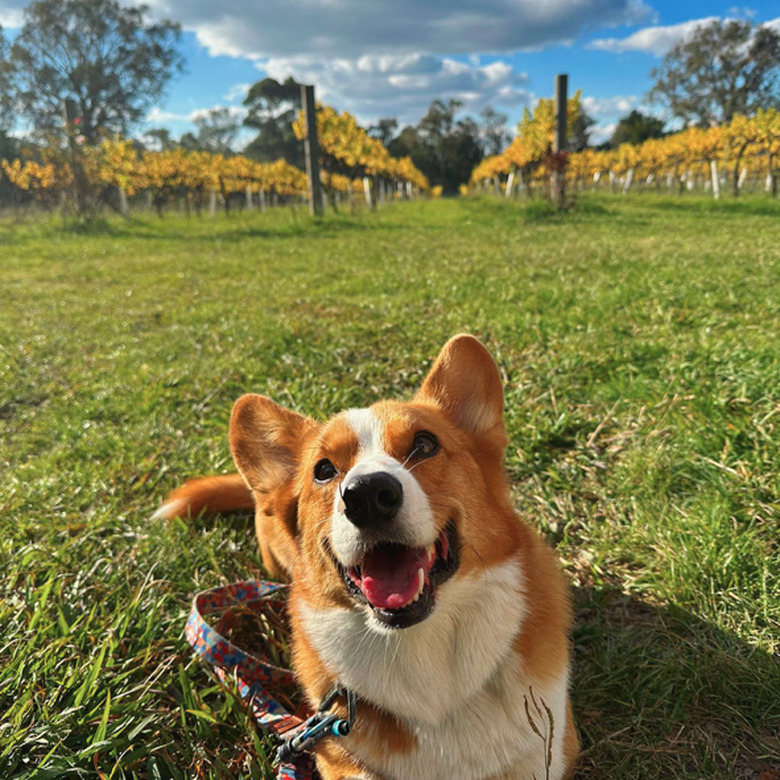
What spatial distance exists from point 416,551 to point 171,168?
30.2m

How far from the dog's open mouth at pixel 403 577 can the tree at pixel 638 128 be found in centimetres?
6356

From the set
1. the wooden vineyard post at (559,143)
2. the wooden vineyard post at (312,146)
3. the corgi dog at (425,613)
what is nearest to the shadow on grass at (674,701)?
the corgi dog at (425,613)

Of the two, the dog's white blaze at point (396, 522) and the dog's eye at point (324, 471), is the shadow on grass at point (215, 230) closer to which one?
the dog's eye at point (324, 471)

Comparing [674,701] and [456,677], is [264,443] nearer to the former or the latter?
[456,677]

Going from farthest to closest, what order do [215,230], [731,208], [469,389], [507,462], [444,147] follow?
[444,147], [215,230], [731,208], [507,462], [469,389]

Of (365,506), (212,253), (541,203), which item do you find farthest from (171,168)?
(365,506)

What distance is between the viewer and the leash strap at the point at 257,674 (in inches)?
60.6

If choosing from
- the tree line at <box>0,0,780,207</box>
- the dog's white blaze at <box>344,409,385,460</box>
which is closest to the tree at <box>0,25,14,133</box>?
the tree line at <box>0,0,780,207</box>

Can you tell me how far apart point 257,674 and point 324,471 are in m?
0.86

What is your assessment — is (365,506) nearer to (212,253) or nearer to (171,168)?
(212,253)

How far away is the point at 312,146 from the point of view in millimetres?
18125

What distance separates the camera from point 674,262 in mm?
7414

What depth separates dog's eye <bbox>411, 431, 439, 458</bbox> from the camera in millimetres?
1649

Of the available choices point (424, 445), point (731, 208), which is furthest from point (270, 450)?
point (731, 208)
